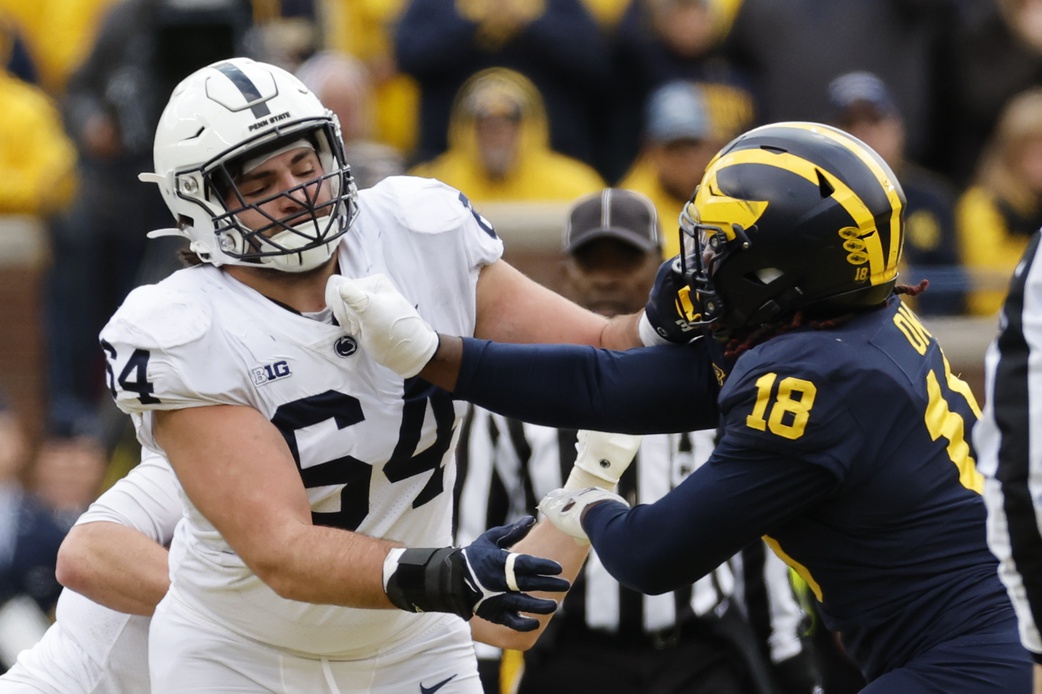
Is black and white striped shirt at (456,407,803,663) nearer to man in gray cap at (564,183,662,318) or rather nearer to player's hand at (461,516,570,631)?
man in gray cap at (564,183,662,318)

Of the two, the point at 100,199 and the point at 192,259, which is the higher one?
the point at 192,259

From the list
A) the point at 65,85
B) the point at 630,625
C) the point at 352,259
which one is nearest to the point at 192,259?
the point at 352,259

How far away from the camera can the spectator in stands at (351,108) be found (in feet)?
22.5

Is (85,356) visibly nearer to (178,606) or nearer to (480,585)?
(178,606)

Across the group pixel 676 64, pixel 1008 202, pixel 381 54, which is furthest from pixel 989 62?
pixel 381 54

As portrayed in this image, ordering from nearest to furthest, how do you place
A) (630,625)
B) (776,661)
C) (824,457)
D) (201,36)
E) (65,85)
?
(824,457) < (630,625) < (776,661) < (201,36) < (65,85)

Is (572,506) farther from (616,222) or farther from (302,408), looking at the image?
(616,222)

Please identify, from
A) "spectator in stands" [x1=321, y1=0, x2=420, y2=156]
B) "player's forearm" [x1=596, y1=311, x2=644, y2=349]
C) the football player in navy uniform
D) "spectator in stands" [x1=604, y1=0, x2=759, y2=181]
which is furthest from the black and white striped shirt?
"spectator in stands" [x1=321, y1=0, x2=420, y2=156]

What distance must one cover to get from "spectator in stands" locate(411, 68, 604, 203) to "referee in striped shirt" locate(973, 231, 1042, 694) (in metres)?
4.67

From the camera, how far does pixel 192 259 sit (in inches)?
143

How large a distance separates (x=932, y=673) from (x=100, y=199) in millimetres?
5260

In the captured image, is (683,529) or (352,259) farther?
(352,259)

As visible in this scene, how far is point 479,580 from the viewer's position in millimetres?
3029

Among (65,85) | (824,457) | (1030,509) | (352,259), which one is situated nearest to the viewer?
(1030,509)
